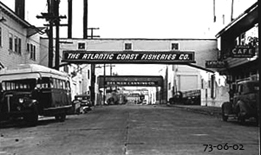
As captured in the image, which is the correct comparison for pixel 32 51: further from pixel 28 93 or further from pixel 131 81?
pixel 131 81

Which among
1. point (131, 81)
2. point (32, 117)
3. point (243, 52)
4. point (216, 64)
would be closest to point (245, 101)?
point (243, 52)

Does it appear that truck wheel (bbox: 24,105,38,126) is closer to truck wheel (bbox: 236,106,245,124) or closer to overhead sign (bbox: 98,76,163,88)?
truck wheel (bbox: 236,106,245,124)

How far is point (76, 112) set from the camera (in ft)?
116

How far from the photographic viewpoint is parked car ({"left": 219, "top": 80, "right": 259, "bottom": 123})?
2142 centimetres

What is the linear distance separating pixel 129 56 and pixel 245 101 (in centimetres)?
2546

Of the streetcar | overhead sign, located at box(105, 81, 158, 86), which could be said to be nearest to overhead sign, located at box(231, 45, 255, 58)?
the streetcar

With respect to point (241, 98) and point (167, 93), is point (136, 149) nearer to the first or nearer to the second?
point (241, 98)

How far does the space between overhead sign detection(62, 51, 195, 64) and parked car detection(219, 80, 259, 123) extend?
892 inches

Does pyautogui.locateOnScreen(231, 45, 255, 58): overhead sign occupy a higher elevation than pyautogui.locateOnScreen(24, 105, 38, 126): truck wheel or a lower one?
higher

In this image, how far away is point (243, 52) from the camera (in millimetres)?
27016

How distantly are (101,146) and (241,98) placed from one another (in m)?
11.3

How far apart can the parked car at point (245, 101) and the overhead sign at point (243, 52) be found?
3211 mm

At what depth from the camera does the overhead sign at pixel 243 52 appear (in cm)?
2664

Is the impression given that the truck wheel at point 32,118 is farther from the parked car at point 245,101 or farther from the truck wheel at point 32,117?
the parked car at point 245,101
